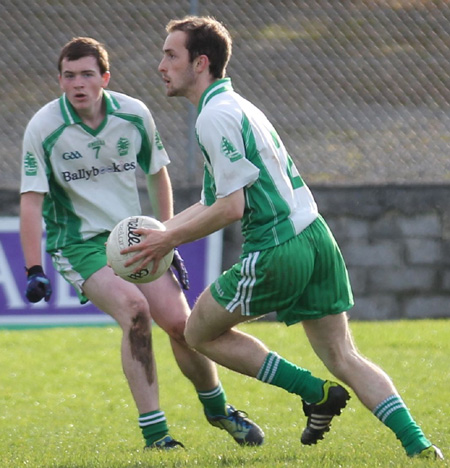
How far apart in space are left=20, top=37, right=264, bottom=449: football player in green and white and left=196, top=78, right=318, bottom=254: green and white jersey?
0.99 metres

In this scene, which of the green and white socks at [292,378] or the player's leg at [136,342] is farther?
the player's leg at [136,342]

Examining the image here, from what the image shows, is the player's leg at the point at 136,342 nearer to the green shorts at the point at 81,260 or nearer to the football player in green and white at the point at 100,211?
the football player in green and white at the point at 100,211

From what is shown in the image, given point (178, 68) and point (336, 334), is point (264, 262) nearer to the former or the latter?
point (336, 334)

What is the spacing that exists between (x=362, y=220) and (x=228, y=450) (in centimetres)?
465

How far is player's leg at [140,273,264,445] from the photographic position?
233 inches

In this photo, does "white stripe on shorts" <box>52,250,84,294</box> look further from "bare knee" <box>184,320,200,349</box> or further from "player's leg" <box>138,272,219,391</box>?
"bare knee" <box>184,320,200,349</box>

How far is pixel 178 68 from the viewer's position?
511 centimetres

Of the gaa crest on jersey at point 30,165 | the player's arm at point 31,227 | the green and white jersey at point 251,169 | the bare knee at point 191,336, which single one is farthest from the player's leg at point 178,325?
the green and white jersey at point 251,169

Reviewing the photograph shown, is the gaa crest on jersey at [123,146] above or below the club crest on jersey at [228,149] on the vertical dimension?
below

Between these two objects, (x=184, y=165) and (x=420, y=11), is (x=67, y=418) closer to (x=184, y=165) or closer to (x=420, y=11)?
(x=184, y=165)

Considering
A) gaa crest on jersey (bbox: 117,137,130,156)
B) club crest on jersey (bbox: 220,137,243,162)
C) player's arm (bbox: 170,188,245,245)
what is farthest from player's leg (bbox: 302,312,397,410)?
gaa crest on jersey (bbox: 117,137,130,156)

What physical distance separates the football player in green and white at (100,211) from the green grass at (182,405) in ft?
1.10

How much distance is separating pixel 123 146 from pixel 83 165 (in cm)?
24

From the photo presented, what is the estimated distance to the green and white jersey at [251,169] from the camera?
4.79 meters
